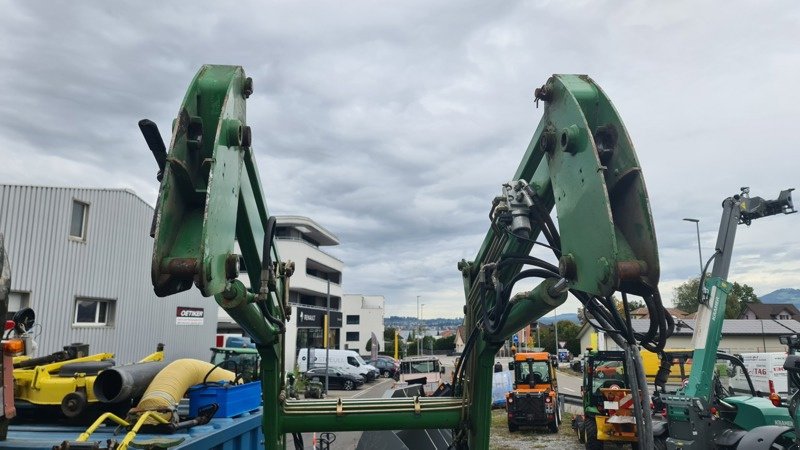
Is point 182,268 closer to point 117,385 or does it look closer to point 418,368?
point 117,385

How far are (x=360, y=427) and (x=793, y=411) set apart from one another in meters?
6.00

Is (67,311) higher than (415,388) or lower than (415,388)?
higher

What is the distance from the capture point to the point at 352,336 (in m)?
Result: 61.3

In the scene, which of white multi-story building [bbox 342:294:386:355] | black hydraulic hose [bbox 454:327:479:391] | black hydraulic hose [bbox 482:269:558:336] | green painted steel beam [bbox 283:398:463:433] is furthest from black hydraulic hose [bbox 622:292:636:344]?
white multi-story building [bbox 342:294:386:355]

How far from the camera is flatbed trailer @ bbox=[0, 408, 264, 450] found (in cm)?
335

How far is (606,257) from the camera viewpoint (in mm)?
2146

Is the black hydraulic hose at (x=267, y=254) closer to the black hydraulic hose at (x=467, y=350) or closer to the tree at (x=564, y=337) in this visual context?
the black hydraulic hose at (x=467, y=350)

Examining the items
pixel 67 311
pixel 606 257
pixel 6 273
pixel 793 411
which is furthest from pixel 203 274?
pixel 67 311

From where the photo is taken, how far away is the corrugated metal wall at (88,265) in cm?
1448

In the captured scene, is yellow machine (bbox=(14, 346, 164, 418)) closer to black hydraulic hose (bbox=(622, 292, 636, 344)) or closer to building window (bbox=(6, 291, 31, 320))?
black hydraulic hose (bbox=(622, 292, 636, 344))

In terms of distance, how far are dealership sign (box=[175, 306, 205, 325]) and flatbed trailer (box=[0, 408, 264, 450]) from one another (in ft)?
58.0

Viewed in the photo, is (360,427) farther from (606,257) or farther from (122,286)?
(122,286)

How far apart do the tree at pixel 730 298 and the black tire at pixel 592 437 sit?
175 ft

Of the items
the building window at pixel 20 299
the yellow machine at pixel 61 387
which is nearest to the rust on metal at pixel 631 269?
the yellow machine at pixel 61 387
